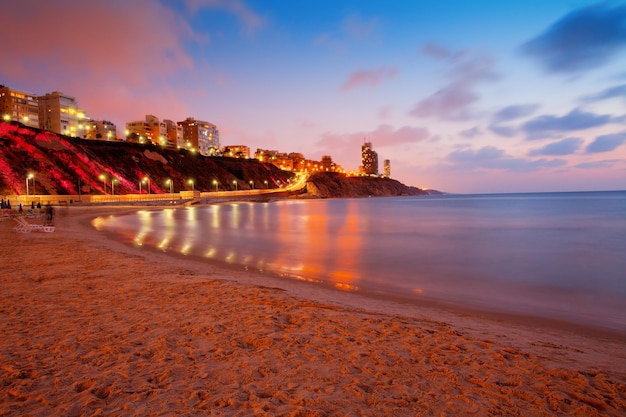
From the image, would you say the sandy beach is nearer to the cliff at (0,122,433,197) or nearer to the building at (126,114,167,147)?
the cliff at (0,122,433,197)

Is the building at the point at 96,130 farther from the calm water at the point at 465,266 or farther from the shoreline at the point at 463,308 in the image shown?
the shoreline at the point at 463,308

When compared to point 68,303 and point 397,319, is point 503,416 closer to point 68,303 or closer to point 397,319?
point 397,319

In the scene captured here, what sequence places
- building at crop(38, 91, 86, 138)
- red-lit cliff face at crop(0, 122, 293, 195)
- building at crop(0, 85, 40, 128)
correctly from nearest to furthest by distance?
red-lit cliff face at crop(0, 122, 293, 195) < building at crop(0, 85, 40, 128) < building at crop(38, 91, 86, 138)

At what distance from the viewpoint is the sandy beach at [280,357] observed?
3.97 meters

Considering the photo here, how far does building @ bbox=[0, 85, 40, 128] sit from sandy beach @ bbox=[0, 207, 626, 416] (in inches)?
5118

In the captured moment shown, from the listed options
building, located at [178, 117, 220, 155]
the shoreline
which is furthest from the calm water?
building, located at [178, 117, 220, 155]

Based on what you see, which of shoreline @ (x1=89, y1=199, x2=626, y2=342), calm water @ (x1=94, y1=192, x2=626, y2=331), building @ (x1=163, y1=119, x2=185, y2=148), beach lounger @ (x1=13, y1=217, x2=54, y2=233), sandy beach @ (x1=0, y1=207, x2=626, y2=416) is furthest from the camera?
building @ (x1=163, y1=119, x2=185, y2=148)

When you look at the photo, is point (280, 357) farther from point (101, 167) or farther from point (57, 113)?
point (57, 113)

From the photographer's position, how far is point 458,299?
10062 millimetres

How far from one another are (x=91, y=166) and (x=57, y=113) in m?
56.9

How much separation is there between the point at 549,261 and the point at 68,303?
18982 millimetres

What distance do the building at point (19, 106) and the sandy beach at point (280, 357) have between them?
5118 inches

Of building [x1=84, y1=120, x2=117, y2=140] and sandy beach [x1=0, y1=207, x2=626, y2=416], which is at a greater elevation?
building [x1=84, y1=120, x2=117, y2=140]

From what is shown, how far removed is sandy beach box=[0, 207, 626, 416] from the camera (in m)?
3.97
